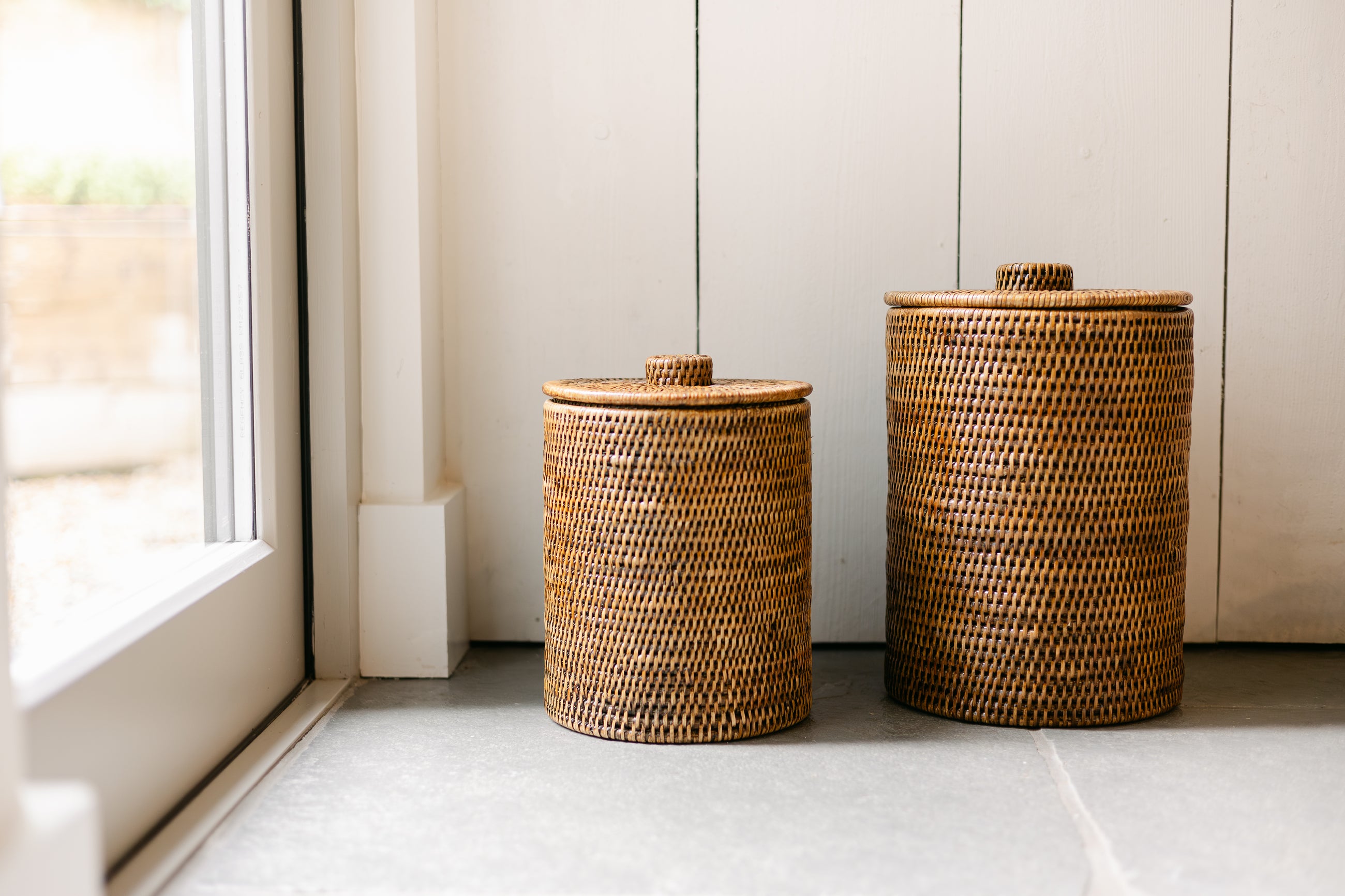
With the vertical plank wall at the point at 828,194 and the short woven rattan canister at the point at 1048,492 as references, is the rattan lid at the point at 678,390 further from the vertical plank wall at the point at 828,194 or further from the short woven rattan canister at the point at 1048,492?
the vertical plank wall at the point at 828,194

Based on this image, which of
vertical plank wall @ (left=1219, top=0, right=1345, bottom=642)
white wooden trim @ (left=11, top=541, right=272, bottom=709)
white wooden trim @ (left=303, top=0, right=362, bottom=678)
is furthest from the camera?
vertical plank wall @ (left=1219, top=0, right=1345, bottom=642)

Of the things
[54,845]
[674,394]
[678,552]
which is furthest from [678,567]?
[54,845]

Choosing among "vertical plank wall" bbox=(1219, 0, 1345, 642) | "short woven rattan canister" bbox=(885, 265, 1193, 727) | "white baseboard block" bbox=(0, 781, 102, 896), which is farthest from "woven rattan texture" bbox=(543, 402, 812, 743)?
"vertical plank wall" bbox=(1219, 0, 1345, 642)

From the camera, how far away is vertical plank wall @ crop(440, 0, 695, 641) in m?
1.44

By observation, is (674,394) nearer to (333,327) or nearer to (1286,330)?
(333,327)

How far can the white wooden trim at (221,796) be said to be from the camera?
868 mm

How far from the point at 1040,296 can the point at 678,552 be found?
416mm

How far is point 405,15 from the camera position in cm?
134

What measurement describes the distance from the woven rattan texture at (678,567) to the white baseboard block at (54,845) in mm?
517

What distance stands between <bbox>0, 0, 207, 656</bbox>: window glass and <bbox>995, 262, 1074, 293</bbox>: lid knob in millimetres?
770

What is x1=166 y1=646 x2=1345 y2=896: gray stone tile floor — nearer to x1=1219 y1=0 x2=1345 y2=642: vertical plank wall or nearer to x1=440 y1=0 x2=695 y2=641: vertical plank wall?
x1=1219 y1=0 x2=1345 y2=642: vertical plank wall

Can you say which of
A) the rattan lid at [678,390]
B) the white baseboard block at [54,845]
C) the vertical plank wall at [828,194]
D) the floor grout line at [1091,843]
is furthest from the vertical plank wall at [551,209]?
the white baseboard block at [54,845]

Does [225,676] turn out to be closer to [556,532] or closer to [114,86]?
[556,532]

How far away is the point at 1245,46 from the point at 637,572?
950 mm
